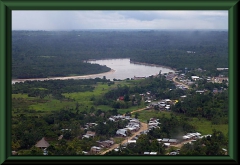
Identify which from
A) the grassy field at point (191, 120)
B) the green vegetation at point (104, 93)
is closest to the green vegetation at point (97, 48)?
the green vegetation at point (104, 93)

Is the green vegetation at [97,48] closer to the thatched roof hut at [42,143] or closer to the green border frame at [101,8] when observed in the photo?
the thatched roof hut at [42,143]

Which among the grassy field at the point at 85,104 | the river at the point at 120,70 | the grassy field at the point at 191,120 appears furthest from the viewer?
the river at the point at 120,70

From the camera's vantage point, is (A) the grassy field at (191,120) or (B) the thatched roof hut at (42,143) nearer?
(B) the thatched roof hut at (42,143)

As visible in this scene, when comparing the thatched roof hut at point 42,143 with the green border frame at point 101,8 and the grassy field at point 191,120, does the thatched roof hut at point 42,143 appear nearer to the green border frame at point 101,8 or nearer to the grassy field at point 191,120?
the green border frame at point 101,8

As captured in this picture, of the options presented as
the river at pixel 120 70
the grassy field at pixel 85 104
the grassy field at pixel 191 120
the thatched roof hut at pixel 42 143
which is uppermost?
the river at pixel 120 70

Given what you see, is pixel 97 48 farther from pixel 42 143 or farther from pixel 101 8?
pixel 101 8

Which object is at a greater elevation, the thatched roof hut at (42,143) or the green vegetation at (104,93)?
the green vegetation at (104,93)

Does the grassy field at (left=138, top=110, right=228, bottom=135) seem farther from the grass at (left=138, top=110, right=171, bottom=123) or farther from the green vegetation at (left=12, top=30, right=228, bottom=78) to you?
the green vegetation at (left=12, top=30, right=228, bottom=78)

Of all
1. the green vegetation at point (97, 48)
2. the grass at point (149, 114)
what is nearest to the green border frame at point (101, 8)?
the grass at point (149, 114)

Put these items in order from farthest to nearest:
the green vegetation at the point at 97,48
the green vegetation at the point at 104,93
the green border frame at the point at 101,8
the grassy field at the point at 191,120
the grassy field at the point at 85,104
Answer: the green vegetation at the point at 97,48
the grassy field at the point at 85,104
the grassy field at the point at 191,120
the green vegetation at the point at 104,93
the green border frame at the point at 101,8
